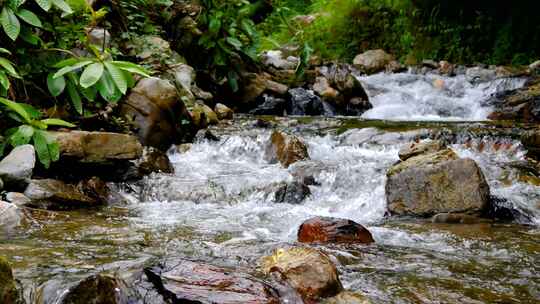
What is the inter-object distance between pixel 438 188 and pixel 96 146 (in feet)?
11.1

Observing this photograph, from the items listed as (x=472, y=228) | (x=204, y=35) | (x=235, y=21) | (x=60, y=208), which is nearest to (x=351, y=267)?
(x=472, y=228)

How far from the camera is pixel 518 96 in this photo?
394 inches

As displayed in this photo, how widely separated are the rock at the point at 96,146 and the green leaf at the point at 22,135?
0.76m

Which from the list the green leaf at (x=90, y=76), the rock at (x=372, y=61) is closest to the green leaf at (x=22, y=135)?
the green leaf at (x=90, y=76)

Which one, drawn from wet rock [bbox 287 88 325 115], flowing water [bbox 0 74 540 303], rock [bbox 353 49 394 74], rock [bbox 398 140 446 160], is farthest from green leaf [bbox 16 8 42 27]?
rock [bbox 353 49 394 74]

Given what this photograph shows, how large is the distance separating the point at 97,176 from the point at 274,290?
365 centimetres

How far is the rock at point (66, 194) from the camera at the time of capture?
16.3ft

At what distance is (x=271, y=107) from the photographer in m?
10.9

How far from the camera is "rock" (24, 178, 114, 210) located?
4.96 meters

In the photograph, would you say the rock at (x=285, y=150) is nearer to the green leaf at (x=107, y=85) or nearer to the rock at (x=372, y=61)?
the green leaf at (x=107, y=85)

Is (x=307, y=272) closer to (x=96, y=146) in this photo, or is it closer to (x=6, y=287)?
(x=6, y=287)

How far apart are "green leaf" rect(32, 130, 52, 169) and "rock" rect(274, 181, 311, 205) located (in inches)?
88.7

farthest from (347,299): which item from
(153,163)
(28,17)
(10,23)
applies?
(153,163)

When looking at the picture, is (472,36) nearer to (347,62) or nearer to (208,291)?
(347,62)
